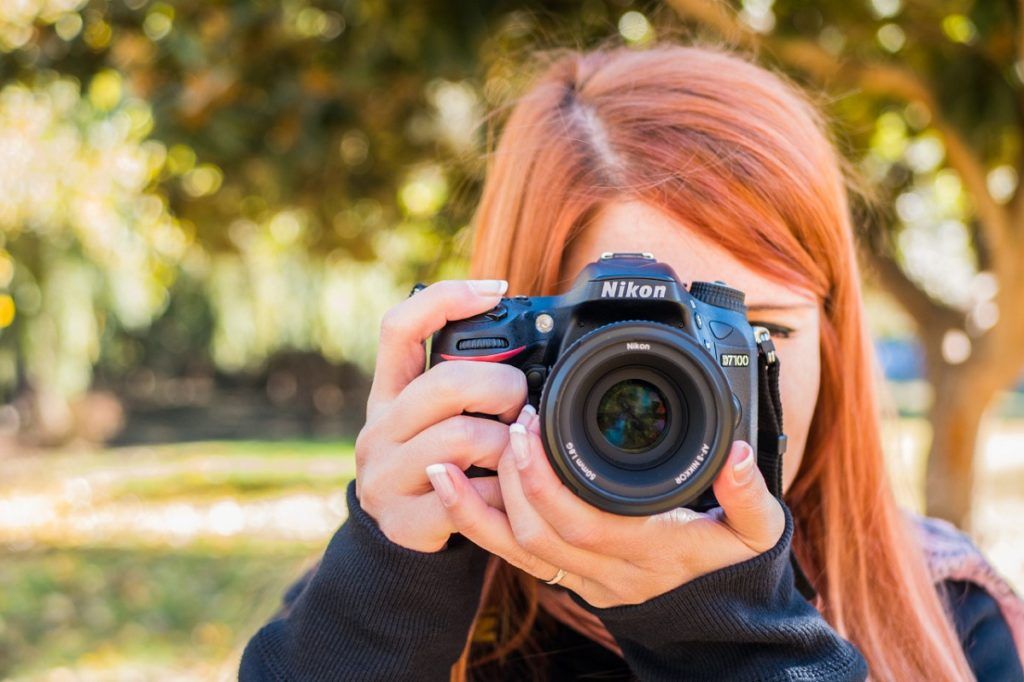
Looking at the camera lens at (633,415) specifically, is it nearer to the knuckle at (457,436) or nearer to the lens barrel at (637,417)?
the lens barrel at (637,417)

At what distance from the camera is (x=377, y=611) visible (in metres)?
1.13

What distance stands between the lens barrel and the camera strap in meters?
0.17

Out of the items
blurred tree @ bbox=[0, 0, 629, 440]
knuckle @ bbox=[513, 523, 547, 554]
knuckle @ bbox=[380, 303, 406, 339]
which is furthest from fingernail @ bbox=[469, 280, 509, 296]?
blurred tree @ bbox=[0, 0, 629, 440]

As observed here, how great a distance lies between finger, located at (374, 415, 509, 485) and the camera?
114 centimetres

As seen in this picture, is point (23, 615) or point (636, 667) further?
point (23, 615)

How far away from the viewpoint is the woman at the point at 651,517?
3.56 ft

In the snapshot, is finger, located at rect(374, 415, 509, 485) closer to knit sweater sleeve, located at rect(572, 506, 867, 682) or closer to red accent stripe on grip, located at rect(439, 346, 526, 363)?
red accent stripe on grip, located at rect(439, 346, 526, 363)

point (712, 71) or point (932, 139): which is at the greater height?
point (932, 139)

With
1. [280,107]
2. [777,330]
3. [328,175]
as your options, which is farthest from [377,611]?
[328,175]

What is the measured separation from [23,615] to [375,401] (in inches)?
185

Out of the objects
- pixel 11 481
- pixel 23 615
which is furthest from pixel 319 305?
pixel 23 615

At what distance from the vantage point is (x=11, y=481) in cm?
988

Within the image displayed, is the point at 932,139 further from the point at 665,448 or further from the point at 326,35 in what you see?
the point at 665,448

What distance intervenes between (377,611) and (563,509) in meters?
0.26
